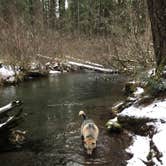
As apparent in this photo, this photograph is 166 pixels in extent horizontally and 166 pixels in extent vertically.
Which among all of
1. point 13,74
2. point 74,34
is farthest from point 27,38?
point 74,34

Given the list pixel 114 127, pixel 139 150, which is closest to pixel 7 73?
pixel 114 127

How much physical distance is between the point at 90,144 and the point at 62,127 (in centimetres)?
265

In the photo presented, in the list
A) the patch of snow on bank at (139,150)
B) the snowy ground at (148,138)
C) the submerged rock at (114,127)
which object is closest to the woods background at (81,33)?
the snowy ground at (148,138)

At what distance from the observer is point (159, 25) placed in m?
11.1

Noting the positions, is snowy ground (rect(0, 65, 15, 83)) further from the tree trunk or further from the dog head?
the dog head

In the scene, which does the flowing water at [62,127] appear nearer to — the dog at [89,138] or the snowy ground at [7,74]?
the dog at [89,138]

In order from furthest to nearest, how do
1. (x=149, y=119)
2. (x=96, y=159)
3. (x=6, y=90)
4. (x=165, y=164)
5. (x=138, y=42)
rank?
1. (x=6, y=90)
2. (x=138, y=42)
3. (x=149, y=119)
4. (x=96, y=159)
5. (x=165, y=164)

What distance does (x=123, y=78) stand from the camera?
24297 millimetres

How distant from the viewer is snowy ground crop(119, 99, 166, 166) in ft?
25.0

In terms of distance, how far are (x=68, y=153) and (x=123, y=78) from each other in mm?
16068

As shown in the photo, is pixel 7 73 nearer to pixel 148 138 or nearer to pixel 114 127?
pixel 114 127

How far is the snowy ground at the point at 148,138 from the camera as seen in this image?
7606mm

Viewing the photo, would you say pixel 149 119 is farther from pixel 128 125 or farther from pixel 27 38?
pixel 27 38

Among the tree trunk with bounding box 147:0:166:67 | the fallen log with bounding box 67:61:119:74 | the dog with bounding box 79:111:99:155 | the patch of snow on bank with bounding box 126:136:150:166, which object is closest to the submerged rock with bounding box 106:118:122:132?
the patch of snow on bank with bounding box 126:136:150:166
